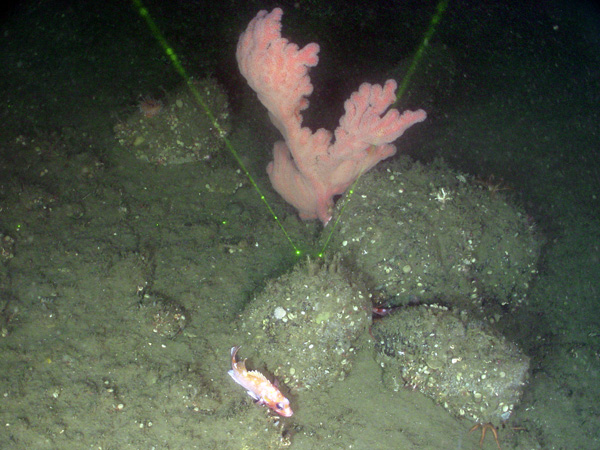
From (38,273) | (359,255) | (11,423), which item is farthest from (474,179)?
(11,423)

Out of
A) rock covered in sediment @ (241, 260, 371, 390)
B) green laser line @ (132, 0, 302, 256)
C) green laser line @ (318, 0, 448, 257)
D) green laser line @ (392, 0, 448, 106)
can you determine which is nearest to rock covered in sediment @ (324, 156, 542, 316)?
green laser line @ (318, 0, 448, 257)

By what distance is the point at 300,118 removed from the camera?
3.72 meters

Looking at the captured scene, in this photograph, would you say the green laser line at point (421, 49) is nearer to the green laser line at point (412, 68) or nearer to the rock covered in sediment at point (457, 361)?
the green laser line at point (412, 68)

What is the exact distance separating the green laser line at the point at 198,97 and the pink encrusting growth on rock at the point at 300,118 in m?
0.52

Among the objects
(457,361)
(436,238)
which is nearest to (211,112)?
(436,238)

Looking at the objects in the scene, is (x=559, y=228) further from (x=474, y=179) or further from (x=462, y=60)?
(x=462, y=60)

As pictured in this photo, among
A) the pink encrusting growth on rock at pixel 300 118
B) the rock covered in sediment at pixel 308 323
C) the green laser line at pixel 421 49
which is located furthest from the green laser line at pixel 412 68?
the rock covered in sediment at pixel 308 323

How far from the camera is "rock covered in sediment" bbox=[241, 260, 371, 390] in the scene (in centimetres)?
339

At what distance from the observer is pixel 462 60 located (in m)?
6.52

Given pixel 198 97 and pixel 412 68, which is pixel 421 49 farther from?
pixel 198 97

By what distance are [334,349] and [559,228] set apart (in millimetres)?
3767

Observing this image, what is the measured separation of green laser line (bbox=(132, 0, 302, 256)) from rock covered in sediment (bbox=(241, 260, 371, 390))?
874 millimetres

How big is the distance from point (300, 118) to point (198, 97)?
5.81 feet

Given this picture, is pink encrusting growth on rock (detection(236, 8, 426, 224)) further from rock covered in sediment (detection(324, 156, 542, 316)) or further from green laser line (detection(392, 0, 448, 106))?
green laser line (detection(392, 0, 448, 106))
